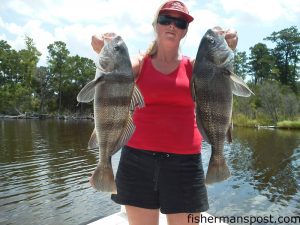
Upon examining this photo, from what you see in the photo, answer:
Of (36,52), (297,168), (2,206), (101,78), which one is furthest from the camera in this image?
(36,52)

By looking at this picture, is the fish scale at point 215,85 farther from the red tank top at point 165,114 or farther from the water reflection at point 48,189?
the water reflection at point 48,189

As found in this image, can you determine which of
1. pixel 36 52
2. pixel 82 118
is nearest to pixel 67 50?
pixel 36 52

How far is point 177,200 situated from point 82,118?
75078mm

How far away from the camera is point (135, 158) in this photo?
144 inches

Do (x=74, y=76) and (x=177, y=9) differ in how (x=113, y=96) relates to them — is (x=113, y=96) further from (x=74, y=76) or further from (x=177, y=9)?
(x=74, y=76)

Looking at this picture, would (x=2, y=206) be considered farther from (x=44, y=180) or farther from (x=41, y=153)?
(x=41, y=153)

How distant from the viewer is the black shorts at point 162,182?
3.62m

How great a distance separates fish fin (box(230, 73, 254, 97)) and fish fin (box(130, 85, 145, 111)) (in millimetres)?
789

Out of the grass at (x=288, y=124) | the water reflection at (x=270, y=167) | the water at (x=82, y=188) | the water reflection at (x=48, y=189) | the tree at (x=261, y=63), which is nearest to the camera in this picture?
the water reflection at (x=48, y=189)

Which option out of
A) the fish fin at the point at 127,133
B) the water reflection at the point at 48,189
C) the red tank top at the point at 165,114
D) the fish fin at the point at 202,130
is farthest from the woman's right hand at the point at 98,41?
the water reflection at the point at 48,189

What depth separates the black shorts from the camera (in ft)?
11.9

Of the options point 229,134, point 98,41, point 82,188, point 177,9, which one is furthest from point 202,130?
point 82,188

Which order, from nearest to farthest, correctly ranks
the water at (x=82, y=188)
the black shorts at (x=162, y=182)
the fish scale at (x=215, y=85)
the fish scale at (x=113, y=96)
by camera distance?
1. the fish scale at (x=113, y=96)
2. the fish scale at (x=215, y=85)
3. the black shorts at (x=162, y=182)
4. the water at (x=82, y=188)

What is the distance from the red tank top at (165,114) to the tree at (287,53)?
79618 mm
